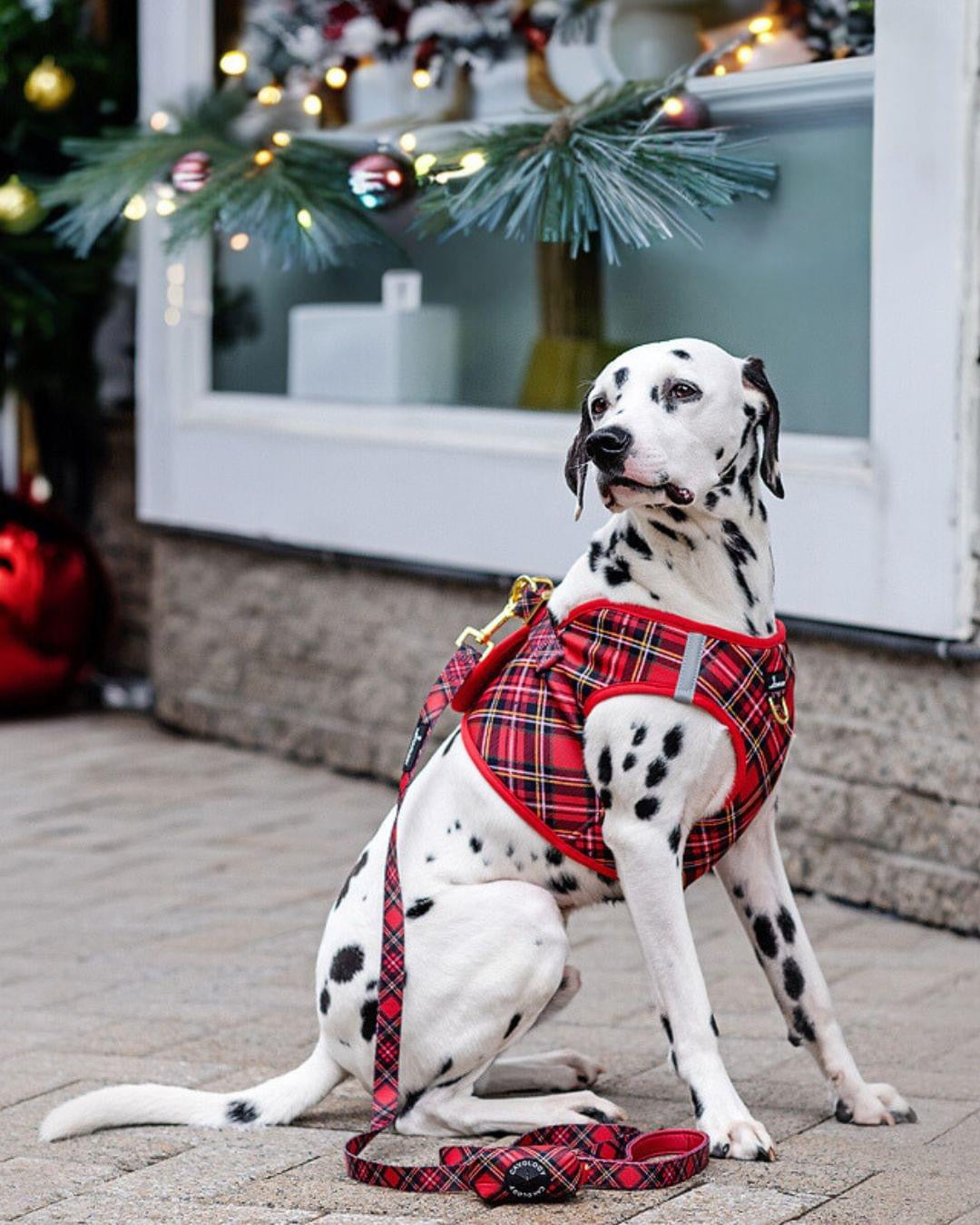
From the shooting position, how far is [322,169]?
4398 mm

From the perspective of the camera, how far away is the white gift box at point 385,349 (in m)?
6.03

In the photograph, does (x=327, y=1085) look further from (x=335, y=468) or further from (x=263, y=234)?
(x=335, y=468)

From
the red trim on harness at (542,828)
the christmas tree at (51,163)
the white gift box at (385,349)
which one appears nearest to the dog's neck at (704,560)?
the red trim on harness at (542,828)

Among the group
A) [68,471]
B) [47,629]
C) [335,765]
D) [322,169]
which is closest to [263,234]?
[322,169]

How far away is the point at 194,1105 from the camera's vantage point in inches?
117

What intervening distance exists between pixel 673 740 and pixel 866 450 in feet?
6.19

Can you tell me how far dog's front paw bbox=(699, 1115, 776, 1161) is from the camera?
280 cm

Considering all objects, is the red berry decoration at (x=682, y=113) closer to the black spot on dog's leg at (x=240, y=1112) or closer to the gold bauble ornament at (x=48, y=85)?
the black spot on dog's leg at (x=240, y=1112)

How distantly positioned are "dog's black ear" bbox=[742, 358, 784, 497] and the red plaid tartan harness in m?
0.51

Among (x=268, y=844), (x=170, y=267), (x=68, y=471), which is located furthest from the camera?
(x=68, y=471)

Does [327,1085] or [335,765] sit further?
[335,765]

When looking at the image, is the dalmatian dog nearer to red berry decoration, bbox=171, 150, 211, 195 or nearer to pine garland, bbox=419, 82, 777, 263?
pine garland, bbox=419, 82, 777, 263

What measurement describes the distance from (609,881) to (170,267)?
449 cm

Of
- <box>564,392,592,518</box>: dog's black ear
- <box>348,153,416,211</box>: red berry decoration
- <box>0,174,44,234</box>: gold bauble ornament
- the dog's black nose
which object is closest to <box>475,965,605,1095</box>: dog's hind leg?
<box>564,392,592,518</box>: dog's black ear
